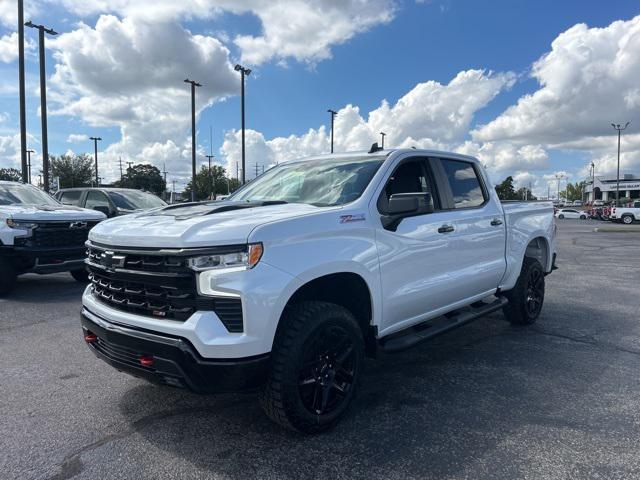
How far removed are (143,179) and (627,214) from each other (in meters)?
81.5

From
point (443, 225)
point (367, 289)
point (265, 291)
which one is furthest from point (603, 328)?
point (265, 291)

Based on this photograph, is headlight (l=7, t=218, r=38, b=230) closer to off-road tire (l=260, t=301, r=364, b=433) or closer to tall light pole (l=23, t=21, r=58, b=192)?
off-road tire (l=260, t=301, r=364, b=433)

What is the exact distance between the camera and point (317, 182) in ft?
13.9

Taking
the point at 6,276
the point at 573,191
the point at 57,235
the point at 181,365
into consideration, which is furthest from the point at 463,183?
the point at 573,191

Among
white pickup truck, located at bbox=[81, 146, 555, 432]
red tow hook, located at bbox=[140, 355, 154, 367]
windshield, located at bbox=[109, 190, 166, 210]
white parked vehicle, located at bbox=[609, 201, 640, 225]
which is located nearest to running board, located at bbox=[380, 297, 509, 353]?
white pickup truck, located at bbox=[81, 146, 555, 432]

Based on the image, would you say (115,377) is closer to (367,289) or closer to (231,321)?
(231,321)

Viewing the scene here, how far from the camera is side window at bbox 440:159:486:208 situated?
4.81m

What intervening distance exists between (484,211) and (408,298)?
5.44ft

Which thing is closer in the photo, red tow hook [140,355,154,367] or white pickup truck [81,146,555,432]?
white pickup truck [81,146,555,432]

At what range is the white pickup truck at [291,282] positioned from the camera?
284cm

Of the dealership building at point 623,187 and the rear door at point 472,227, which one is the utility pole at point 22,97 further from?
the dealership building at point 623,187

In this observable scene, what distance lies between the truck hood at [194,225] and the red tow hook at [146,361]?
67cm

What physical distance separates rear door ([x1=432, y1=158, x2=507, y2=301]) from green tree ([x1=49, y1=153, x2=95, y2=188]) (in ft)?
234

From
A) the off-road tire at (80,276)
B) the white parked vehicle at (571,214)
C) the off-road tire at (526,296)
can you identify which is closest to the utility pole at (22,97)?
the off-road tire at (80,276)
